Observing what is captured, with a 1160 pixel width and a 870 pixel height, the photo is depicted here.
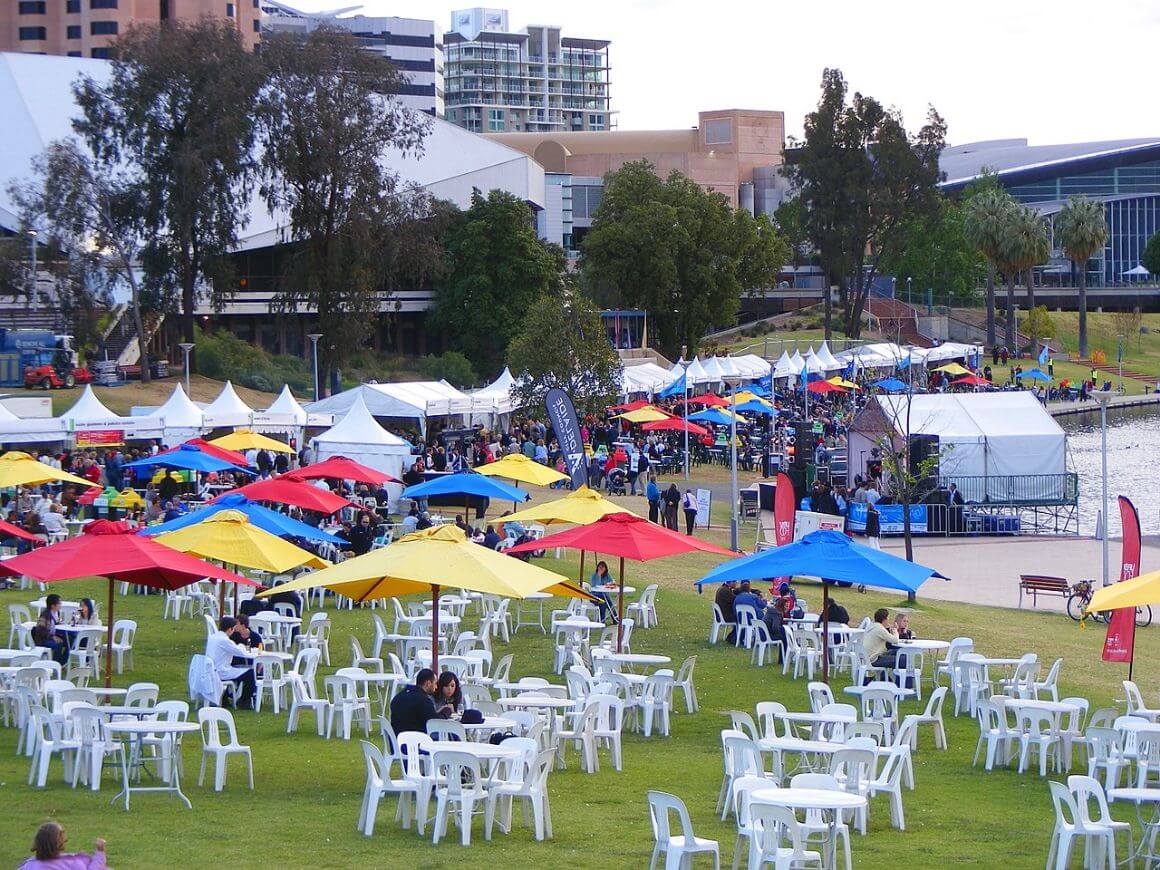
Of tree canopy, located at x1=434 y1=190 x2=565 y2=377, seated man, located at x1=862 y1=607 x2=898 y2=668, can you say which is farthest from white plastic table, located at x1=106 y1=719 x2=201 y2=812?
tree canopy, located at x1=434 y1=190 x2=565 y2=377

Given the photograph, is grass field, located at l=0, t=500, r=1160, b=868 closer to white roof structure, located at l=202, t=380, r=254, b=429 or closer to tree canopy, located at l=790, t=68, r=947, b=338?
white roof structure, located at l=202, t=380, r=254, b=429

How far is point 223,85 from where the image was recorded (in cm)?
4709

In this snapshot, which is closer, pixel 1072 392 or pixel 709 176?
pixel 1072 392

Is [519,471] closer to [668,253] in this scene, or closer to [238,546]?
[238,546]

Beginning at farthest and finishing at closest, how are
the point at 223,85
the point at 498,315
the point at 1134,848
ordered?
the point at 498,315, the point at 223,85, the point at 1134,848

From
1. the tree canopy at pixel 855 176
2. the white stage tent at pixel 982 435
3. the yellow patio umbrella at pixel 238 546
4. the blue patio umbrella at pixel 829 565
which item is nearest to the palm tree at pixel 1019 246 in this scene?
the tree canopy at pixel 855 176

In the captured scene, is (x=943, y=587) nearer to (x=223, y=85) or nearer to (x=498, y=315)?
(x=223, y=85)

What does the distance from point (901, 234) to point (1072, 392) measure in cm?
1125

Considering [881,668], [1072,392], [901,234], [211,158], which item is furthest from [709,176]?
[881,668]

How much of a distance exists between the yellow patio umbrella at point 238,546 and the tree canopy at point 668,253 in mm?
53262

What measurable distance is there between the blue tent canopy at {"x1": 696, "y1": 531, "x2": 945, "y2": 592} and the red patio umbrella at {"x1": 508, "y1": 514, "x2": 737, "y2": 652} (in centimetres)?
116

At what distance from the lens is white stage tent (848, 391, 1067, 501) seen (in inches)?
1296

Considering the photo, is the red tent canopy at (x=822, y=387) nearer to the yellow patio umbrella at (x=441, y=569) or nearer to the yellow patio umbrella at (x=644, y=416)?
the yellow patio umbrella at (x=644, y=416)

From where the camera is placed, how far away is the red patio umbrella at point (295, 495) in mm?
19745
